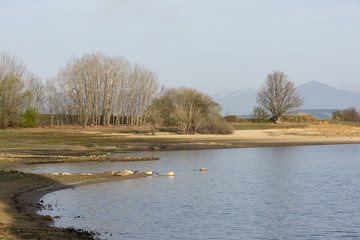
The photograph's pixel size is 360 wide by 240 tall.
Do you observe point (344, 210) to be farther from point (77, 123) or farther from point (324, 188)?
point (77, 123)

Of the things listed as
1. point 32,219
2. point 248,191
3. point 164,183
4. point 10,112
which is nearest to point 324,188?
point 248,191

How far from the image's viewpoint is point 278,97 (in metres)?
76.8

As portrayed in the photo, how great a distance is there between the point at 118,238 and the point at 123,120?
5903cm

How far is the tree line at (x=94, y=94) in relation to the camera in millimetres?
65625

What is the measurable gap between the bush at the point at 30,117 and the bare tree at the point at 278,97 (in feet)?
127

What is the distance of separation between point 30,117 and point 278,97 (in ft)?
136

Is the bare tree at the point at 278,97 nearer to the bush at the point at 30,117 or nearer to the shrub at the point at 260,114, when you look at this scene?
the shrub at the point at 260,114

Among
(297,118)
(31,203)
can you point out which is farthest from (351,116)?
(31,203)

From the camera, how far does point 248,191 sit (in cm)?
1805

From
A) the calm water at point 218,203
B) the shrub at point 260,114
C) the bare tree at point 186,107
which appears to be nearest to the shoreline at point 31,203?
the calm water at point 218,203

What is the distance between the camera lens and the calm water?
11758 millimetres

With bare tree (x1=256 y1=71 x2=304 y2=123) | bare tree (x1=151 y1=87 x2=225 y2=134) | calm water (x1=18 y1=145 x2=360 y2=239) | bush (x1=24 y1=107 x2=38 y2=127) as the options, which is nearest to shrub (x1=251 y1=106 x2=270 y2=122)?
bare tree (x1=256 y1=71 x2=304 y2=123)

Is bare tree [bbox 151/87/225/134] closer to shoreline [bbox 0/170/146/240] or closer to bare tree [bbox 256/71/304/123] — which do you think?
bare tree [bbox 256/71/304/123]

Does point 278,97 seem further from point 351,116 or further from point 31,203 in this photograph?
point 31,203
